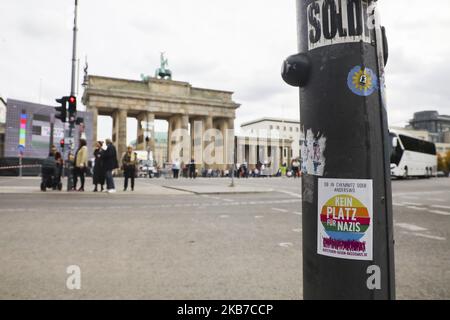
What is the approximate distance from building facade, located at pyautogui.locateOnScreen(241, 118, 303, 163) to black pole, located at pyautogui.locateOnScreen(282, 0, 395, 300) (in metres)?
65.5

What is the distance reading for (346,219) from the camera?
4.18 ft

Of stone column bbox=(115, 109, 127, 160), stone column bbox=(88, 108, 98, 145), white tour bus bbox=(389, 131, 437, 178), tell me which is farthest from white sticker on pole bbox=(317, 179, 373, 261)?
stone column bbox=(115, 109, 127, 160)

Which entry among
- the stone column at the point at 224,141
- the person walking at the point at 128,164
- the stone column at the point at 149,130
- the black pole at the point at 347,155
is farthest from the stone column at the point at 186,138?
the black pole at the point at 347,155

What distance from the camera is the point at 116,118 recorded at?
51812 millimetres

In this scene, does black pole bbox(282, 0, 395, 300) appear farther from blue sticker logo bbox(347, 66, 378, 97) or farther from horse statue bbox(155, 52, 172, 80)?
horse statue bbox(155, 52, 172, 80)

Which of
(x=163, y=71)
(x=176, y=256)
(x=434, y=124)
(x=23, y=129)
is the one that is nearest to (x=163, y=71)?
(x=163, y=71)

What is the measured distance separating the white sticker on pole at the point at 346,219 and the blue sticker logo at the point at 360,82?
1.00 feet

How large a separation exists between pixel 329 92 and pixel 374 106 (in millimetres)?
162

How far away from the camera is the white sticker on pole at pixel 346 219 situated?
1245mm

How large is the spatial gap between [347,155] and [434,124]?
142156 mm

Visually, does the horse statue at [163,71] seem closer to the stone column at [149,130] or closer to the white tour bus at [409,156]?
the stone column at [149,130]

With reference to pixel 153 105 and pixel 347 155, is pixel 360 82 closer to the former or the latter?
pixel 347 155

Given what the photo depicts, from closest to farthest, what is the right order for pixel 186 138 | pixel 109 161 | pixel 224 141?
pixel 109 161, pixel 186 138, pixel 224 141
